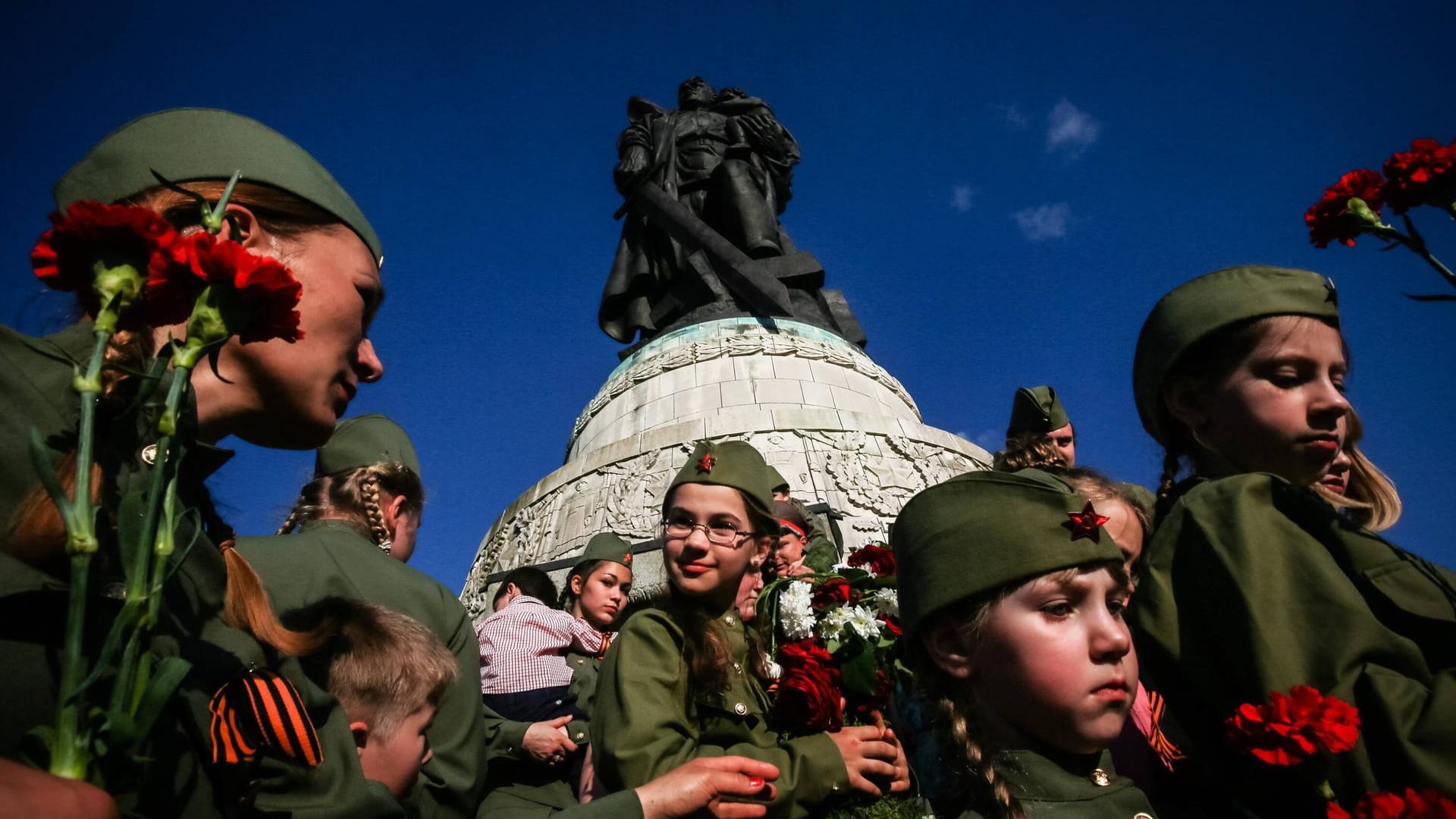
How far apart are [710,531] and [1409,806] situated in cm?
245

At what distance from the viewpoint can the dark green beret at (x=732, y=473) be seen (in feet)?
13.1

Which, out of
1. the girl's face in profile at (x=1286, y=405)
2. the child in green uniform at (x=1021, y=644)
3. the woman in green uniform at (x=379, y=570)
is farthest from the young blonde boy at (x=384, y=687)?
the girl's face in profile at (x=1286, y=405)

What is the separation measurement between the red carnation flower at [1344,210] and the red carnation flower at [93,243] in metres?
2.99

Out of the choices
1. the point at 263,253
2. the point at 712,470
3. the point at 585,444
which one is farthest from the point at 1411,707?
the point at 585,444

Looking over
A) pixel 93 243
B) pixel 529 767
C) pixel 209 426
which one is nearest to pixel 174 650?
pixel 209 426

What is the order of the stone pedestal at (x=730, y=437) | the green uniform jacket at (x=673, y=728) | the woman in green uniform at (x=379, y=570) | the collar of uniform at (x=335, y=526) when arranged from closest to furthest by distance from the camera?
1. the woman in green uniform at (x=379, y=570)
2. the green uniform jacket at (x=673, y=728)
3. the collar of uniform at (x=335, y=526)
4. the stone pedestal at (x=730, y=437)

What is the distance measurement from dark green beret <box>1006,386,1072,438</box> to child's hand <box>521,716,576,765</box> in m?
3.25

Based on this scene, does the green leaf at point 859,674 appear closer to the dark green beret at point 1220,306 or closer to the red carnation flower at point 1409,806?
the dark green beret at point 1220,306

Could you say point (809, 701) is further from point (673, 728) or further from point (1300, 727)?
point (1300, 727)

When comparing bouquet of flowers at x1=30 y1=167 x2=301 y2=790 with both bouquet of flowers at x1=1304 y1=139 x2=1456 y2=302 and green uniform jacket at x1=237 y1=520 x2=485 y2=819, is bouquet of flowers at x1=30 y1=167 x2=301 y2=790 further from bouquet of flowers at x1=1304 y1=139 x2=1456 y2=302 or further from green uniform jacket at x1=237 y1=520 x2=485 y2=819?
bouquet of flowers at x1=1304 y1=139 x2=1456 y2=302

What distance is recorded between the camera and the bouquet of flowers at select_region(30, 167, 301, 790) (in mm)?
1229

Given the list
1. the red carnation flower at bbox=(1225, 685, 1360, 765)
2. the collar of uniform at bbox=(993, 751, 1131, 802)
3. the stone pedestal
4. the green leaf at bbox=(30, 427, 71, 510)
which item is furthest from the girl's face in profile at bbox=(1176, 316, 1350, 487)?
the stone pedestal

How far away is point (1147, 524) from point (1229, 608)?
1339 mm

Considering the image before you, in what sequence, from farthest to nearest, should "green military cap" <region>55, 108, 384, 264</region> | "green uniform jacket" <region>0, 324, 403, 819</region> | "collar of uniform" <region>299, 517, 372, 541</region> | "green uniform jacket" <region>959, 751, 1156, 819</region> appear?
"collar of uniform" <region>299, 517, 372, 541</region> → "green uniform jacket" <region>959, 751, 1156, 819</region> → "green military cap" <region>55, 108, 384, 264</region> → "green uniform jacket" <region>0, 324, 403, 819</region>
